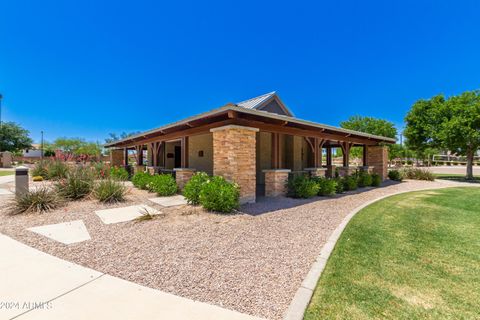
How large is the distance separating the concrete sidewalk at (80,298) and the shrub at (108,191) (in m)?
4.41

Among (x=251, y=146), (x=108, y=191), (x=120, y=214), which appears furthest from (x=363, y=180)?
(x=108, y=191)

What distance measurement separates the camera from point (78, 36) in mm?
12812

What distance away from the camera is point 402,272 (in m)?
3.12

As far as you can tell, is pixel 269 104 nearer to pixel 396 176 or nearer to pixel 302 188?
pixel 302 188

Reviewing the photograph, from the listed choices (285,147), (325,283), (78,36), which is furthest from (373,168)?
(78,36)

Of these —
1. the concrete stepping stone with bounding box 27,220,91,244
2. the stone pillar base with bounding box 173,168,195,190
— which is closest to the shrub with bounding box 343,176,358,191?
the stone pillar base with bounding box 173,168,195,190

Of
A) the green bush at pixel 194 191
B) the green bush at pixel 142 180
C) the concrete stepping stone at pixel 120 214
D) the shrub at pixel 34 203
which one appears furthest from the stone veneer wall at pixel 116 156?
the green bush at pixel 194 191

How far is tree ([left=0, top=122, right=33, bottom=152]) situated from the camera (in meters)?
37.1

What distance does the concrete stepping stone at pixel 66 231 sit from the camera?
4.17 m

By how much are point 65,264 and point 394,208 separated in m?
8.83

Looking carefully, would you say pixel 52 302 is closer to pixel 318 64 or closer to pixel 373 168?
pixel 373 168

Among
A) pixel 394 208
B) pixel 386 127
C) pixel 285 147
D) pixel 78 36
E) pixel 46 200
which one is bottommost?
pixel 394 208

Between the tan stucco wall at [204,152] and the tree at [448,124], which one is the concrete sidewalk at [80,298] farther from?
the tree at [448,124]

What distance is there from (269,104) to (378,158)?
872 cm
